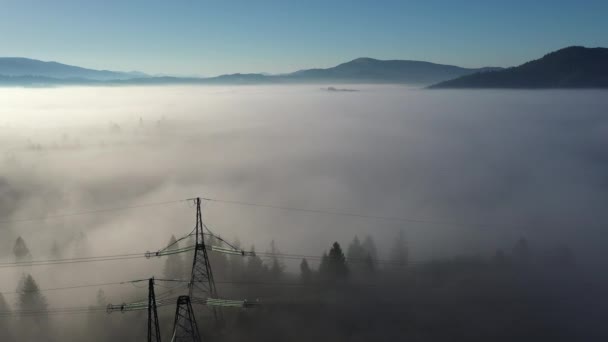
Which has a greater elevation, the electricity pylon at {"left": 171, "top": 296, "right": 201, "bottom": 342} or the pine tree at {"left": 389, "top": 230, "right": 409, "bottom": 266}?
the electricity pylon at {"left": 171, "top": 296, "right": 201, "bottom": 342}

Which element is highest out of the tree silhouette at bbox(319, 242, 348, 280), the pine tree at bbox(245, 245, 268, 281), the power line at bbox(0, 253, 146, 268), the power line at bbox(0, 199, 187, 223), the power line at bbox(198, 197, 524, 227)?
the tree silhouette at bbox(319, 242, 348, 280)

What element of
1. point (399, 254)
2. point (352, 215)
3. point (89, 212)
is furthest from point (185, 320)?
point (89, 212)

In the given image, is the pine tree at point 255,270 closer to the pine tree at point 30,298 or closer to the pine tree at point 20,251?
the pine tree at point 30,298

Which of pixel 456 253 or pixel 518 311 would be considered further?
pixel 456 253

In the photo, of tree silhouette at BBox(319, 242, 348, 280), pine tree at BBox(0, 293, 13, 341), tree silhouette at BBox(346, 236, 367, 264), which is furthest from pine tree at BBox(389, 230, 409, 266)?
pine tree at BBox(0, 293, 13, 341)

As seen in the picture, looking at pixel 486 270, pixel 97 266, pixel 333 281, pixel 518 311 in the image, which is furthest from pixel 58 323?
pixel 486 270

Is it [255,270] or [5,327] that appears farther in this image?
[255,270]

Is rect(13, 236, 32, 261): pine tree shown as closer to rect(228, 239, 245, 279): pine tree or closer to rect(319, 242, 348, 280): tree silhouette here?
rect(228, 239, 245, 279): pine tree

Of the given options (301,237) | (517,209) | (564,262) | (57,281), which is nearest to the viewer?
(57,281)

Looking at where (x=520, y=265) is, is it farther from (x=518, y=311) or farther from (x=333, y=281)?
(x=333, y=281)

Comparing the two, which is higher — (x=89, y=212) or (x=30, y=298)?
(x=30, y=298)

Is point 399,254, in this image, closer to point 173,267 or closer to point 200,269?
point 200,269
